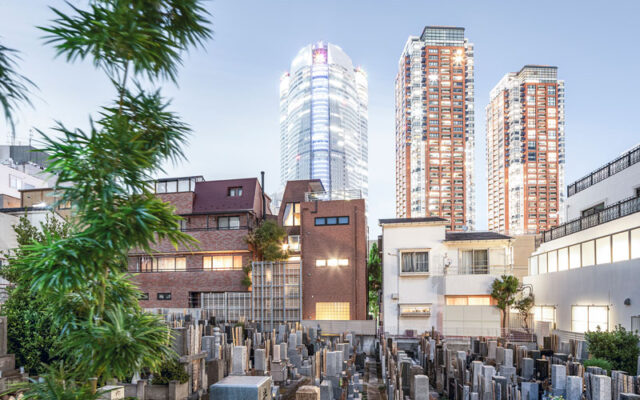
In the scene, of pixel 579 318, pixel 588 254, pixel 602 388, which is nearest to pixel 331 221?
pixel 588 254

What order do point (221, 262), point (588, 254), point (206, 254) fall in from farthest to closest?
point (206, 254) < point (221, 262) < point (588, 254)

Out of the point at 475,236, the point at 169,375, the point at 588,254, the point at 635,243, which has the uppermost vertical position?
the point at 475,236

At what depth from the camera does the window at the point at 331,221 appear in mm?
34562

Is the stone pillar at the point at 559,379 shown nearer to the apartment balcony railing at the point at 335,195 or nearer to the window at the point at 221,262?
the apartment balcony railing at the point at 335,195

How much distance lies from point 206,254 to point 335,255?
11.1m

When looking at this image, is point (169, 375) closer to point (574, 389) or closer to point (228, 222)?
point (574, 389)

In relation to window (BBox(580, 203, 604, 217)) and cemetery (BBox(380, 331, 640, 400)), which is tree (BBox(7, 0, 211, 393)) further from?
window (BBox(580, 203, 604, 217))

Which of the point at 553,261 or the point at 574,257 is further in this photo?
the point at 553,261

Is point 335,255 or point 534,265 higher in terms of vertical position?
point 335,255

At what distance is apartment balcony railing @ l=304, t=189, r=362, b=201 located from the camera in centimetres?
3512

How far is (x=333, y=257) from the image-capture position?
3422 cm

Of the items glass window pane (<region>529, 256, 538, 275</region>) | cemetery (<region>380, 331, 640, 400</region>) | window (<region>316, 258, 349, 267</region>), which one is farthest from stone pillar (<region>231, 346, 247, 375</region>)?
glass window pane (<region>529, 256, 538, 275</region>)

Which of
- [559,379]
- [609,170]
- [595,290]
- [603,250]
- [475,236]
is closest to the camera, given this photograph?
[559,379]

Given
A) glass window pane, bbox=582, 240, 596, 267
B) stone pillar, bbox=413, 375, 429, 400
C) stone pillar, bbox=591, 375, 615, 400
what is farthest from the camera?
glass window pane, bbox=582, 240, 596, 267
